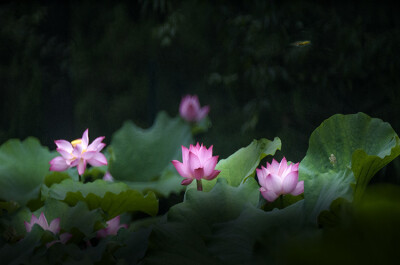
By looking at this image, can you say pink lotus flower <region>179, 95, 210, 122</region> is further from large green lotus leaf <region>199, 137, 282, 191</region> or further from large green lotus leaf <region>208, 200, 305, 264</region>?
large green lotus leaf <region>208, 200, 305, 264</region>

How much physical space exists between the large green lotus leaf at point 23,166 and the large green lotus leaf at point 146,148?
225 millimetres

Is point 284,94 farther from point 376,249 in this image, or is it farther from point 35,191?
point 376,249

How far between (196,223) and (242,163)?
0.31 meters

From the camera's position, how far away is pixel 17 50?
3229 mm

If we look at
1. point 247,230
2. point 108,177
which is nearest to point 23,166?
point 108,177

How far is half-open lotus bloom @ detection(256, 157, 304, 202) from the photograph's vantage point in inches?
27.8

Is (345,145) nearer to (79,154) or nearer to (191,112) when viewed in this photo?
(79,154)

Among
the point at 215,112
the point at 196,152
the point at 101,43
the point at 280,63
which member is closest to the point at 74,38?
the point at 101,43

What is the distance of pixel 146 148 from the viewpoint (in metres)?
1.64

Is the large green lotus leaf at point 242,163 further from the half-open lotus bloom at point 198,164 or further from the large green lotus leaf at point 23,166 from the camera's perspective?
the large green lotus leaf at point 23,166

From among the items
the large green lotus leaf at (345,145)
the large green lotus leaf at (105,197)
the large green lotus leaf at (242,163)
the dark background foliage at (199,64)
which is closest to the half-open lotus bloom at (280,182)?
the large green lotus leaf at (345,145)

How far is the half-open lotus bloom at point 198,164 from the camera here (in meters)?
0.79

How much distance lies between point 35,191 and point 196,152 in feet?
2.30

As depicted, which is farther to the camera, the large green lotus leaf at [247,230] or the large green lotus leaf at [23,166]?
the large green lotus leaf at [23,166]
